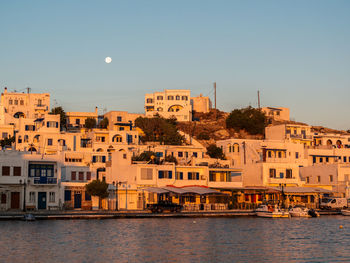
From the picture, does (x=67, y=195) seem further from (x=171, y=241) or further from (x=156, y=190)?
(x=171, y=241)

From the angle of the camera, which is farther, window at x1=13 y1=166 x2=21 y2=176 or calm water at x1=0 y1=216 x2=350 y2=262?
window at x1=13 y1=166 x2=21 y2=176

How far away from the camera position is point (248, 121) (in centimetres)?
13100

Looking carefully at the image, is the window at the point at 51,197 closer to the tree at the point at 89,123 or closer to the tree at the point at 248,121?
the tree at the point at 89,123

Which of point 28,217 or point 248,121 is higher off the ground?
point 248,121

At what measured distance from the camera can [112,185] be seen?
71.6 metres

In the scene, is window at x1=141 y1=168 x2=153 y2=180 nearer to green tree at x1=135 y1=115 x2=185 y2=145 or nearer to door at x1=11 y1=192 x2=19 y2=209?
door at x1=11 y1=192 x2=19 y2=209

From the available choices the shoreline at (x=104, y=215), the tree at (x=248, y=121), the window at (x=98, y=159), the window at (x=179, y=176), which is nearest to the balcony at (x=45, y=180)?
the shoreline at (x=104, y=215)

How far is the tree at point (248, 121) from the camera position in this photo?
131000 mm

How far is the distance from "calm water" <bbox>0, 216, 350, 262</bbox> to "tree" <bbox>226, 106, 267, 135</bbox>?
6967 cm

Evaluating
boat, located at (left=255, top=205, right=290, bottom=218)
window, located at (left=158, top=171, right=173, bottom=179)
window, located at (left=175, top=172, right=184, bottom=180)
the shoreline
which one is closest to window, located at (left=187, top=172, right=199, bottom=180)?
window, located at (left=175, top=172, right=184, bottom=180)

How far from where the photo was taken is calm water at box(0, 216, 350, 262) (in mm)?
38531

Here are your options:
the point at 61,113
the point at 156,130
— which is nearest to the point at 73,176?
the point at 156,130

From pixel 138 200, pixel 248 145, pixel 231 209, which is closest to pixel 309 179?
pixel 248 145

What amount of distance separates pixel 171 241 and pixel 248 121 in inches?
3468
